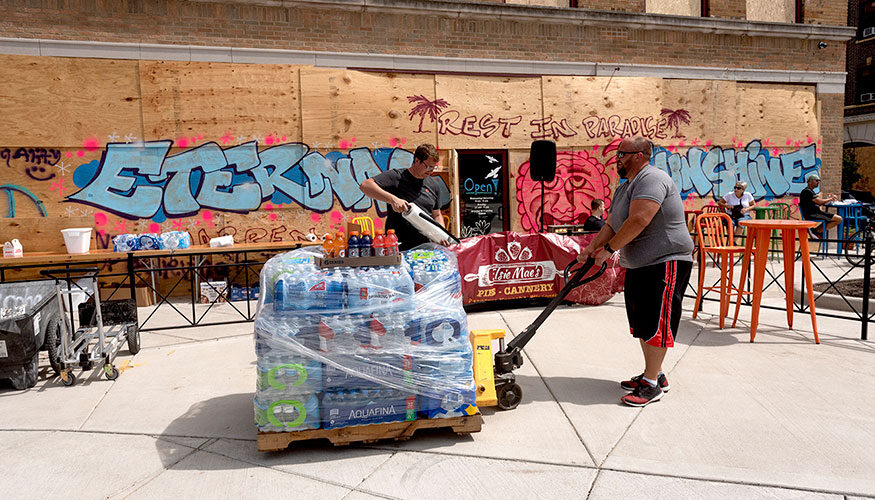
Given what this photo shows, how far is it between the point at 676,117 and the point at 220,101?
9.88 meters

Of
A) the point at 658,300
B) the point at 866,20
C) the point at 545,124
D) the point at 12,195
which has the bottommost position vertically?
the point at 658,300

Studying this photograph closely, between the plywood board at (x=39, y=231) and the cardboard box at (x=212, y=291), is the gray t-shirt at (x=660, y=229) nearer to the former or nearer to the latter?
the cardboard box at (x=212, y=291)

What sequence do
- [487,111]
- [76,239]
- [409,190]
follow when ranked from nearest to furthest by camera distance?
[409,190] → [76,239] → [487,111]

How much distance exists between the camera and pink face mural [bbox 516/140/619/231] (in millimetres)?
13102

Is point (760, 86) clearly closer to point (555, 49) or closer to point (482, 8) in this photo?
point (555, 49)

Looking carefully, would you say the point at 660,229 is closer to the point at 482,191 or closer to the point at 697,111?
the point at 482,191

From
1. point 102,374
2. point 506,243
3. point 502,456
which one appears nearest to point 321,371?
point 502,456

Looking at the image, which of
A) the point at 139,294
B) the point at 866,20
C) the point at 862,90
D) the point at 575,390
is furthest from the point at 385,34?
the point at 866,20

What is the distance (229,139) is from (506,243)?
5.65m

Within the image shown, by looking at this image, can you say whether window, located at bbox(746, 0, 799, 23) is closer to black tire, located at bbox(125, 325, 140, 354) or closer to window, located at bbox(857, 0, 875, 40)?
black tire, located at bbox(125, 325, 140, 354)

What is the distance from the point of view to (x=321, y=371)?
3949 millimetres

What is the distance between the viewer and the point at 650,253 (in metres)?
4.70

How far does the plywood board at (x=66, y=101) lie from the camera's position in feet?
32.8

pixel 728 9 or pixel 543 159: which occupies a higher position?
pixel 728 9
